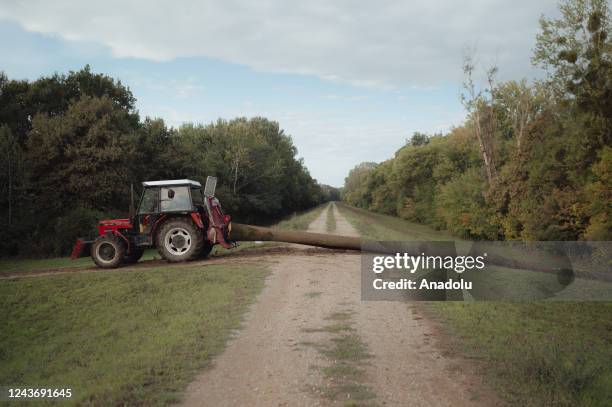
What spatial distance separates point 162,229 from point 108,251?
6.22ft

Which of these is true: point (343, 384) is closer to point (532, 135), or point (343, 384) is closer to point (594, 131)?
point (594, 131)

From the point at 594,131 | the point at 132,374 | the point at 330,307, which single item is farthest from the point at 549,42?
the point at 132,374

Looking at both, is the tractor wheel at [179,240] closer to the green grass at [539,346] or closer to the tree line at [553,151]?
the green grass at [539,346]

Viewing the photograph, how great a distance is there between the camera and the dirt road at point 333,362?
17.9 ft

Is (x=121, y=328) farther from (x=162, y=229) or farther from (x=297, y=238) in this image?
(x=297, y=238)

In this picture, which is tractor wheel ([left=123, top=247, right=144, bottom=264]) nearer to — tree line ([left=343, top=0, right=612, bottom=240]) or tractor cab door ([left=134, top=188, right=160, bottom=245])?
tractor cab door ([left=134, top=188, right=160, bottom=245])

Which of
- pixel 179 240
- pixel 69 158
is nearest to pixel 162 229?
pixel 179 240

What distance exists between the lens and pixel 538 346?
7.19 metres

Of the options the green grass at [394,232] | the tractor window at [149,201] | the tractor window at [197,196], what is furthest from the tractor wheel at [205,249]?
the green grass at [394,232]

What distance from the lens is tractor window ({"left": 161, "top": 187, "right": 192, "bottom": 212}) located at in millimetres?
15461

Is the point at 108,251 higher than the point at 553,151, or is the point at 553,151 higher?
the point at 553,151

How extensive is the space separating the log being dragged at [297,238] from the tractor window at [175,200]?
282 cm

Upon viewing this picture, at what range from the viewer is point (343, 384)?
228 inches

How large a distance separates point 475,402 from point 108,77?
133ft
